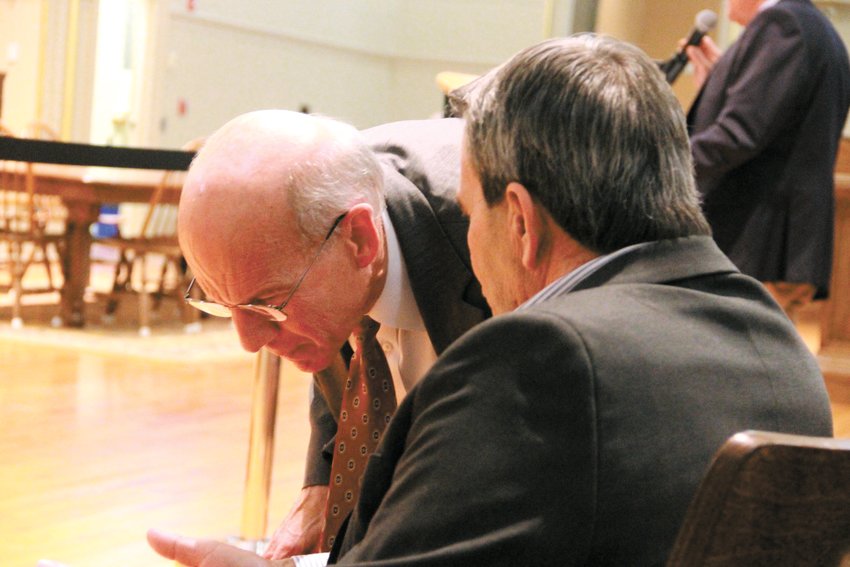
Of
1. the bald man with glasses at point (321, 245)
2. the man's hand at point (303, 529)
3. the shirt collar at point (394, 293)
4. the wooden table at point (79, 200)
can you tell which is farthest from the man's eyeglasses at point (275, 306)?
the wooden table at point (79, 200)

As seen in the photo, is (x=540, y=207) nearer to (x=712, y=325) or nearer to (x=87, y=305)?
(x=712, y=325)

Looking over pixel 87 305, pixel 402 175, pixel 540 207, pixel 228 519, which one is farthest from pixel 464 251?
pixel 87 305

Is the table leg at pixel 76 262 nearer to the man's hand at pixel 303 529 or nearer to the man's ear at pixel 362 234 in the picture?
the man's hand at pixel 303 529

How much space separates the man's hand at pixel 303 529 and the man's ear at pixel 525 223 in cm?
73

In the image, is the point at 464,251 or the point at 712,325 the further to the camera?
the point at 464,251

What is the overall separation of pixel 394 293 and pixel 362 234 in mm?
120

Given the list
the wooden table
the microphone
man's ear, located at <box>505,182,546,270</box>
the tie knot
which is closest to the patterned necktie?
the tie knot

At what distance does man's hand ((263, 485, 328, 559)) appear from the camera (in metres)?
1.67

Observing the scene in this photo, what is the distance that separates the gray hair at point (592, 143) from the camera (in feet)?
3.29

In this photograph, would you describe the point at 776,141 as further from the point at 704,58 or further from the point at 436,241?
the point at 436,241

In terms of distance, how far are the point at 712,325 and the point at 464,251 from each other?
0.64 meters

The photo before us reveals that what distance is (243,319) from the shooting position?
60.7 inches

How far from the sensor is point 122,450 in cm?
369

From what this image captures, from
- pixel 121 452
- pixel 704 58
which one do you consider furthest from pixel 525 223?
pixel 121 452
